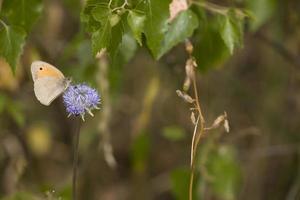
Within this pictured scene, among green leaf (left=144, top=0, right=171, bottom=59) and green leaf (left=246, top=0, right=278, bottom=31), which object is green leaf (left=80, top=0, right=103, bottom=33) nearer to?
green leaf (left=144, top=0, right=171, bottom=59)

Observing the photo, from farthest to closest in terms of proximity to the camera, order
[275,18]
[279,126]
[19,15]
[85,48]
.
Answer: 1. [279,126]
2. [275,18]
3. [85,48]
4. [19,15]

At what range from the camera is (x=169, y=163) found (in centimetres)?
367

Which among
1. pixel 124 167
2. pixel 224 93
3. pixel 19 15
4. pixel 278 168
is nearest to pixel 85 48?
pixel 19 15

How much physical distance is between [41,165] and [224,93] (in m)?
1.02

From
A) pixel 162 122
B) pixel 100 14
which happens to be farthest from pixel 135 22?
pixel 162 122

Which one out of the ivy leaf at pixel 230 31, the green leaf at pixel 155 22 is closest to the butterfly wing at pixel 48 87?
the green leaf at pixel 155 22

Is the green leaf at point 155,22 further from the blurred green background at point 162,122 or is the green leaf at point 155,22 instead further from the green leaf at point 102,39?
the blurred green background at point 162,122

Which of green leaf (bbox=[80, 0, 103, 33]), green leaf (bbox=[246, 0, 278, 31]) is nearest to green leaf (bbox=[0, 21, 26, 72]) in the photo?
green leaf (bbox=[80, 0, 103, 33])

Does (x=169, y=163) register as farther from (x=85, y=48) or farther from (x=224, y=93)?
(x=85, y=48)

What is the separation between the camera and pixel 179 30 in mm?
1543

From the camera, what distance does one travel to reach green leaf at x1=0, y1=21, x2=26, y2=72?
1.44 m

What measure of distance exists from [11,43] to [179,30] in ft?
1.23

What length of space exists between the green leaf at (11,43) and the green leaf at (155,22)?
0.91 ft

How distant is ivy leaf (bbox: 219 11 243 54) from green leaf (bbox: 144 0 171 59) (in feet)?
0.67
